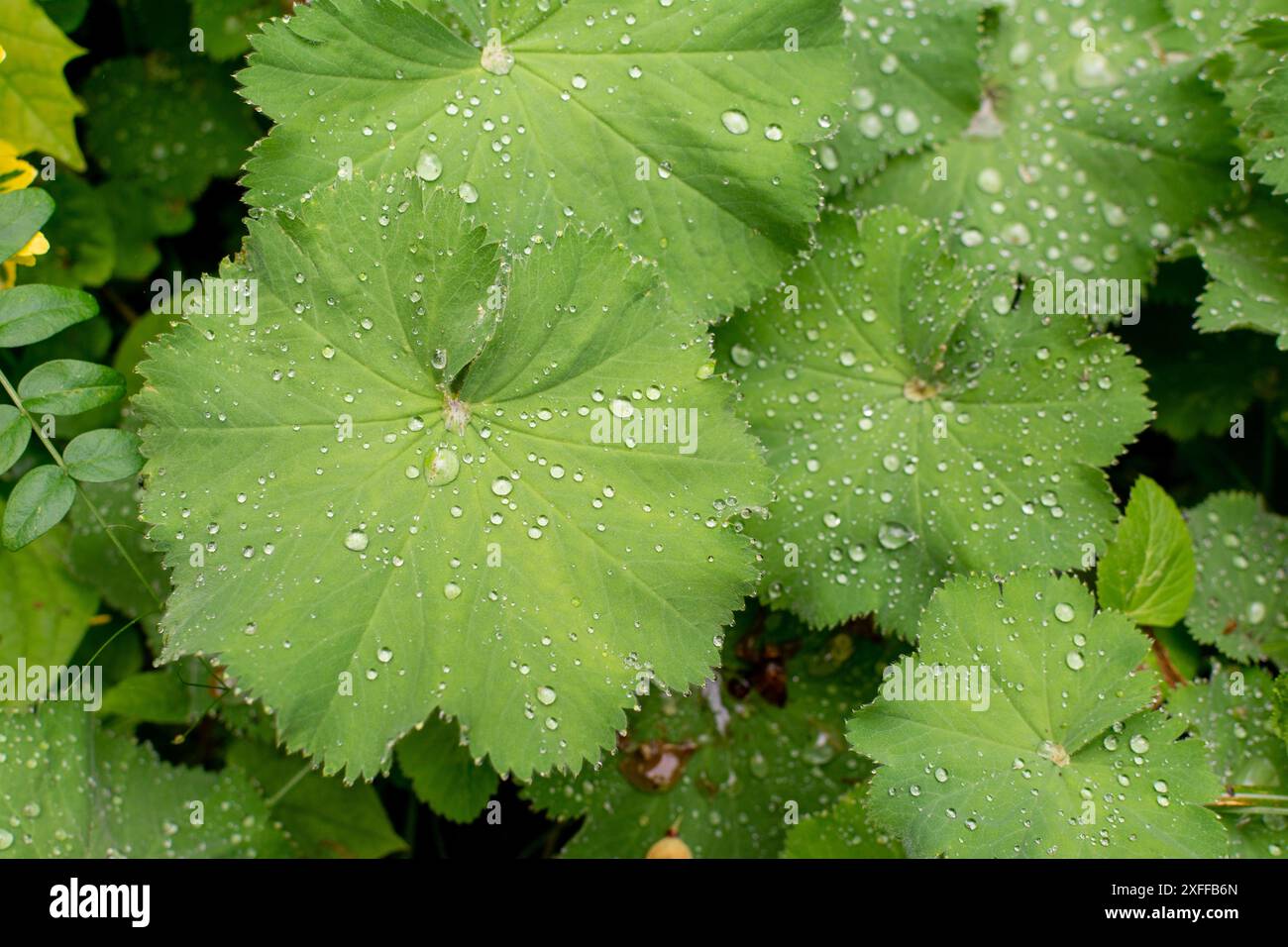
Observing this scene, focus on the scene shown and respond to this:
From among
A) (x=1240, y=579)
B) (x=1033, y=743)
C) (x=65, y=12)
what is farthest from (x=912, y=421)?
(x=65, y=12)

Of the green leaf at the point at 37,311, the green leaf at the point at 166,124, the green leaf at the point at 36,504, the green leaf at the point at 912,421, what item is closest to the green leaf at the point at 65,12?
the green leaf at the point at 166,124

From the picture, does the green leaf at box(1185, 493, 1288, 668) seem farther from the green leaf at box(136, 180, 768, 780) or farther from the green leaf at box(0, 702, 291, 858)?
the green leaf at box(0, 702, 291, 858)

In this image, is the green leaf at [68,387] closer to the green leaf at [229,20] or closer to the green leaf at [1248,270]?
the green leaf at [229,20]

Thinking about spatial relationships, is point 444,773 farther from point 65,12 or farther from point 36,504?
point 65,12

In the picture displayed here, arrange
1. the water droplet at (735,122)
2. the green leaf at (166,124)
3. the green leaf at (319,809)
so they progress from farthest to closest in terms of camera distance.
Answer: the green leaf at (166,124) < the green leaf at (319,809) < the water droplet at (735,122)

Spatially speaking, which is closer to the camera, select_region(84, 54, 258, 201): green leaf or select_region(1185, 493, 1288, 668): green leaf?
select_region(1185, 493, 1288, 668): green leaf

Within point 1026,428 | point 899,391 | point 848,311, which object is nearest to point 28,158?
point 848,311

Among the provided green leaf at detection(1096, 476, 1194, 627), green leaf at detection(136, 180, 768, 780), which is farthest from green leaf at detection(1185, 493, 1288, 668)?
green leaf at detection(136, 180, 768, 780)

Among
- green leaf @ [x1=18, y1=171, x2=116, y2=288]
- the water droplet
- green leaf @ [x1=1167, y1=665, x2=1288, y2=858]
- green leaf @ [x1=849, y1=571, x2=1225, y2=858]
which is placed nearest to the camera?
green leaf @ [x1=849, y1=571, x2=1225, y2=858]
